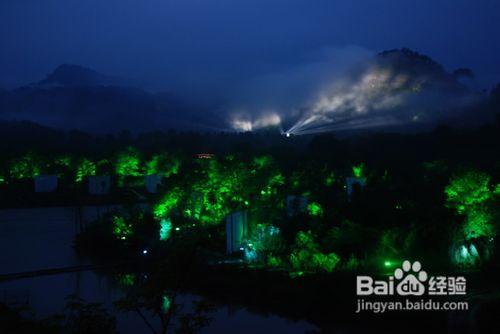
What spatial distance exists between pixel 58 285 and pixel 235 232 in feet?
15.3

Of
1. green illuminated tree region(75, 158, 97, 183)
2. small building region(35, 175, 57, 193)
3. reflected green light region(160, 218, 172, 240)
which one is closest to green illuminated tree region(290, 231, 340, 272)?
reflected green light region(160, 218, 172, 240)

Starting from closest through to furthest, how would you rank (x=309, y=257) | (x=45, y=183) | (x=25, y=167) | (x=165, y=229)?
(x=309, y=257)
(x=165, y=229)
(x=45, y=183)
(x=25, y=167)

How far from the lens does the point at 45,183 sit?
28172 millimetres

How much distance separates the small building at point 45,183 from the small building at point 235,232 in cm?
1633

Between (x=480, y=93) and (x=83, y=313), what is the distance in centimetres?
3583

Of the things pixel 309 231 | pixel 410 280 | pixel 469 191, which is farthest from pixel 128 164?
pixel 410 280

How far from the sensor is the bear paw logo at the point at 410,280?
10.3 meters

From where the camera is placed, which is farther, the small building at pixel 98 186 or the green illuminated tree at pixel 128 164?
the green illuminated tree at pixel 128 164

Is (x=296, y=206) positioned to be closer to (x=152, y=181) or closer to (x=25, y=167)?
(x=152, y=181)

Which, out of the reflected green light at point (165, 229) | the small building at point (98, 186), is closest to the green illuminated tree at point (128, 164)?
the small building at point (98, 186)

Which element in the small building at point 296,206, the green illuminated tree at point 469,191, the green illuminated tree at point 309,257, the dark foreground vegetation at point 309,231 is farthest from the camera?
the small building at point 296,206

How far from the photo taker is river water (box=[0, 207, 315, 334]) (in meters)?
11.0

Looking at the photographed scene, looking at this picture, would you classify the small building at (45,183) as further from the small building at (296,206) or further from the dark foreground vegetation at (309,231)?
the small building at (296,206)

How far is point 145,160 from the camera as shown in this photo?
32719 mm
